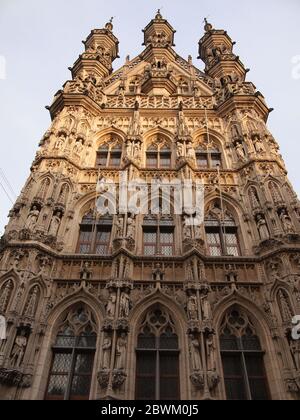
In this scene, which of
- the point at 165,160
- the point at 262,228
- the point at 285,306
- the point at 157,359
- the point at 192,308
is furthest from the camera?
the point at 165,160

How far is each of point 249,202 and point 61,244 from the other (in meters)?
7.02

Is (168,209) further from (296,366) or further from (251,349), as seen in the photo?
(296,366)

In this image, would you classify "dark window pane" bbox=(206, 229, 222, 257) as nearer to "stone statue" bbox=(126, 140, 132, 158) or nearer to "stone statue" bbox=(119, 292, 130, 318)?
"stone statue" bbox=(119, 292, 130, 318)

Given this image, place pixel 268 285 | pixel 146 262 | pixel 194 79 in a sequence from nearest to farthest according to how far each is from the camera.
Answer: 1. pixel 268 285
2. pixel 146 262
3. pixel 194 79

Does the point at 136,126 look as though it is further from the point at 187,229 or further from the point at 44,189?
the point at 187,229

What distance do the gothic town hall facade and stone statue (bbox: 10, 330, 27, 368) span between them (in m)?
0.03

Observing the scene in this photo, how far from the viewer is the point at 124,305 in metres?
10.2

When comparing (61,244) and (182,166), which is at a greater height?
(182,166)

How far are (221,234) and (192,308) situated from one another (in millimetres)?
3788

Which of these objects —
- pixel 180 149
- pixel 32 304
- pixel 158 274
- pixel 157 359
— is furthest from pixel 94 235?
pixel 180 149

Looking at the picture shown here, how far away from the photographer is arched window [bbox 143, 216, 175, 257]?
1259 centimetres

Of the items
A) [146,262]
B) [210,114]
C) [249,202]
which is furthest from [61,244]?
[210,114]

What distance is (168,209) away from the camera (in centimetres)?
1397

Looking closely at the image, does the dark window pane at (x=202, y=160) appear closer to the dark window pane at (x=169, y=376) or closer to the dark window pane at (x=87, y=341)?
the dark window pane at (x=169, y=376)
